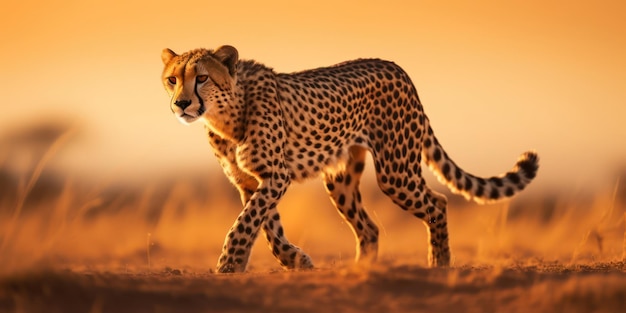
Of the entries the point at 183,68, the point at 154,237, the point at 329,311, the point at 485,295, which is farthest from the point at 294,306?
the point at 154,237

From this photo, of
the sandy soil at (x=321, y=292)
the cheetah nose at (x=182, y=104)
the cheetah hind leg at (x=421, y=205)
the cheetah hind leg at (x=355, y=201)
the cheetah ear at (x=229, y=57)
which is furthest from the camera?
the cheetah hind leg at (x=355, y=201)

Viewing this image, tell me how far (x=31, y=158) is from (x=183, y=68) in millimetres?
1226

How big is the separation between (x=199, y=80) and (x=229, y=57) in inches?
14.3

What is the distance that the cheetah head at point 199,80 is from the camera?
749cm

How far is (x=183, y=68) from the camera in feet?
25.1

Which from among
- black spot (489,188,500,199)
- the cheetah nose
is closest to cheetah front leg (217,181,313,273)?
the cheetah nose

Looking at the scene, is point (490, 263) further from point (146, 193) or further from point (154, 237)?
point (154, 237)

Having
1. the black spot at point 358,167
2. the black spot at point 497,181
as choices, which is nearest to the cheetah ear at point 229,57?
the black spot at point 358,167

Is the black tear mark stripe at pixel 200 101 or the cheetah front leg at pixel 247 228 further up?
the black tear mark stripe at pixel 200 101

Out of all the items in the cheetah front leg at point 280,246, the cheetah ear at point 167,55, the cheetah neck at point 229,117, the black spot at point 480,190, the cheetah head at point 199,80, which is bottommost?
the cheetah front leg at point 280,246

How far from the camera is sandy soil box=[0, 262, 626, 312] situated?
229 inches

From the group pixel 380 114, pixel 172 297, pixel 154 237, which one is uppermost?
pixel 380 114

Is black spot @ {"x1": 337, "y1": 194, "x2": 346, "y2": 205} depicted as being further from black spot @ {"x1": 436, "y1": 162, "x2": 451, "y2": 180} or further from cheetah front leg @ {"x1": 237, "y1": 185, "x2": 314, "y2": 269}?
black spot @ {"x1": 436, "y1": 162, "x2": 451, "y2": 180}

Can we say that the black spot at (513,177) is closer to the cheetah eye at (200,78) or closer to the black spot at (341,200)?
the black spot at (341,200)
